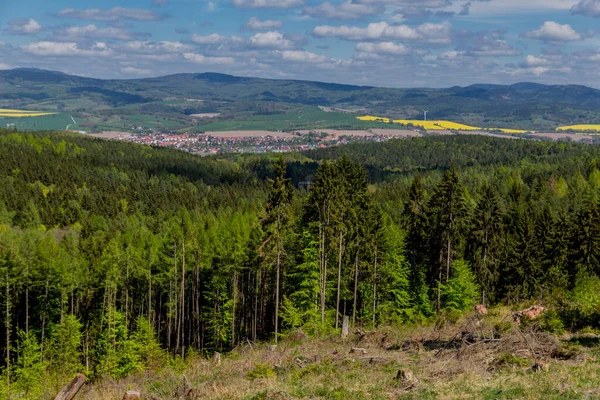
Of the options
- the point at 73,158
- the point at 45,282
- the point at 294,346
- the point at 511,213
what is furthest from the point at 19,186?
the point at 294,346

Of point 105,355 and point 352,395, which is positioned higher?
point 352,395

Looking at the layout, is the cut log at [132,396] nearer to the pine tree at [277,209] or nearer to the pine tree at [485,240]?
the pine tree at [277,209]

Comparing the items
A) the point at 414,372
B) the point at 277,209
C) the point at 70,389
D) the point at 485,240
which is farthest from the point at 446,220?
the point at 70,389

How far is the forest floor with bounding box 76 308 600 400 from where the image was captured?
16.8 metres

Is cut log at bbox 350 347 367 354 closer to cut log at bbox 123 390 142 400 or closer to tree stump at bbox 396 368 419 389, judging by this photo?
tree stump at bbox 396 368 419 389

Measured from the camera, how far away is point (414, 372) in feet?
63.3

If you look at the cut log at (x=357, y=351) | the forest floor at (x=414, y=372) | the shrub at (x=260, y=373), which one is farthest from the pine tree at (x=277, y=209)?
the shrub at (x=260, y=373)

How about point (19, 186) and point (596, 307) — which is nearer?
point (596, 307)

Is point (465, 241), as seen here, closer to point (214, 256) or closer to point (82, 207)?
point (214, 256)

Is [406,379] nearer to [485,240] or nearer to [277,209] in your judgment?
[277,209]

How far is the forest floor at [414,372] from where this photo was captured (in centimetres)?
1680

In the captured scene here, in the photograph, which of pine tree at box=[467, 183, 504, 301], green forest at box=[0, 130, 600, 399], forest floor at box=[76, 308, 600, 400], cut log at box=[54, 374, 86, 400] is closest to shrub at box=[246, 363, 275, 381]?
forest floor at box=[76, 308, 600, 400]

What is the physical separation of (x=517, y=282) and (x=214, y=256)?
100 ft

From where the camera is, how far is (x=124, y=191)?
137125mm
